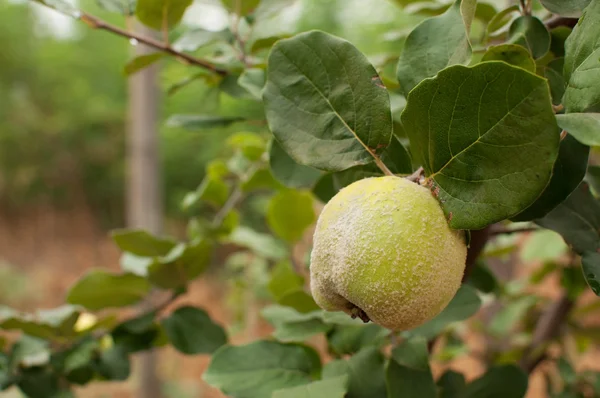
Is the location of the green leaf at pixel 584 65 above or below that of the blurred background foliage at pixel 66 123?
above

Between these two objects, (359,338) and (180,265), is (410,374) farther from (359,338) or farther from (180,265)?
(180,265)

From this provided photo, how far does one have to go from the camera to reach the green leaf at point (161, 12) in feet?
1.28

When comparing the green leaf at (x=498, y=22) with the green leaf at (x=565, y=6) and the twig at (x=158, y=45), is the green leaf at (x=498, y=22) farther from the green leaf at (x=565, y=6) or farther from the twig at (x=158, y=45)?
the twig at (x=158, y=45)

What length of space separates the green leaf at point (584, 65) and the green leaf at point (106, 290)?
1.12 ft

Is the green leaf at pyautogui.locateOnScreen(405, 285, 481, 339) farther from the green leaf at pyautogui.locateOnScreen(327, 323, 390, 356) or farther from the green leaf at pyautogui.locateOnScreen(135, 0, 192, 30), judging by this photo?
the green leaf at pyautogui.locateOnScreen(135, 0, 192, 30)

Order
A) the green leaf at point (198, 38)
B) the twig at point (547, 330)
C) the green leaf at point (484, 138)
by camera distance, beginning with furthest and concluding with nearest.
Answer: the twig at point (547, 330), the green leaf at point (198, 38), the green leaf at point (484, 138)

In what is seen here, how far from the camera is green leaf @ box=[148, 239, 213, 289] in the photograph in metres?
0.42

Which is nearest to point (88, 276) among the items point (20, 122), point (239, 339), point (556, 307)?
point (556, 307)

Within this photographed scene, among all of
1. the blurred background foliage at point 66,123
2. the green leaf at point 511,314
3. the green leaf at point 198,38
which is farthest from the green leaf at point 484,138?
the blurred background foliage at point 66,123

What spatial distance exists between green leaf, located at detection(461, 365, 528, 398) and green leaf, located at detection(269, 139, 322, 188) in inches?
7.6

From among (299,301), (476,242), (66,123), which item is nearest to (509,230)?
(476,242)

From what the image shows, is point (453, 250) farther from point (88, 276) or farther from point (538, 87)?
point (88, 276)

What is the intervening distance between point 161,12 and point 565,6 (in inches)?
10.2

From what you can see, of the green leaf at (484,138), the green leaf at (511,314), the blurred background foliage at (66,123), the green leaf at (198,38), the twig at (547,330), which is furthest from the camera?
the blurred background foliage at (66,123)
